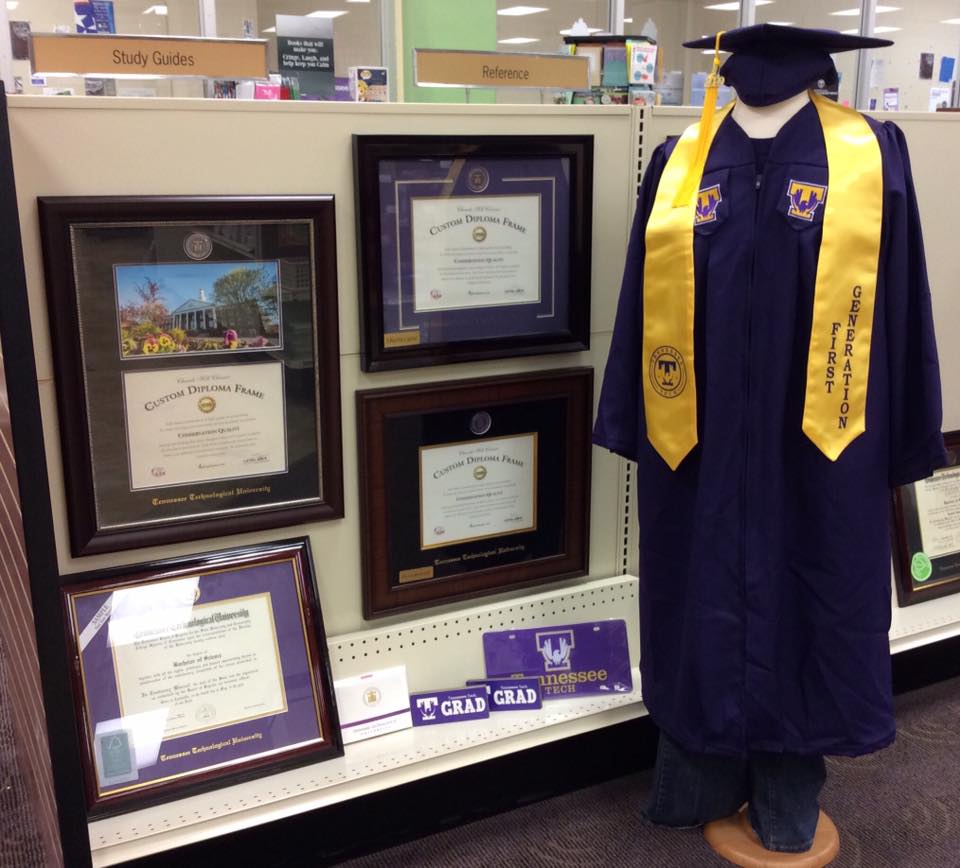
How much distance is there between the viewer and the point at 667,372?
167 centimetres

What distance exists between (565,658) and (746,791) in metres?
→ 0.45

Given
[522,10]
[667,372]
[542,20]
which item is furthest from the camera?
[542,20]

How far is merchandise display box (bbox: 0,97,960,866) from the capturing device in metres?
1.50

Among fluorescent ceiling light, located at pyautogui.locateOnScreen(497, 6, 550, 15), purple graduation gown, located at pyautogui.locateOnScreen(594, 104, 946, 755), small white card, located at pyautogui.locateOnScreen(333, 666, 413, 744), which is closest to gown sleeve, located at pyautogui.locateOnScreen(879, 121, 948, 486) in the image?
purple graduation gown, located at pyautogui.locateOnScreen(594, 104, 946, 755)

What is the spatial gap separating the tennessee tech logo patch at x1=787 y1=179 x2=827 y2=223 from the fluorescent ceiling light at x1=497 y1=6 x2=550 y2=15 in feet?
41.4

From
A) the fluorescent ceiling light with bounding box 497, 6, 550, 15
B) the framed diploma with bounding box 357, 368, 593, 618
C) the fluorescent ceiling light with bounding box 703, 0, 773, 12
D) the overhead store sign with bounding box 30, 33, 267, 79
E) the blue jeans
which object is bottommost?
the blue jeans

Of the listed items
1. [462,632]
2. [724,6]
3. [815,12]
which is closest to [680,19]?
[724,6]

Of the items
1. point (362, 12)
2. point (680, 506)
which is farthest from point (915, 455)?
point (362, 12)

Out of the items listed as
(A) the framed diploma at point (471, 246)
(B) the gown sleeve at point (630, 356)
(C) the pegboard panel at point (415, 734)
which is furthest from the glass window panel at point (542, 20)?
(C) the pegboard panel at point (415, 734)

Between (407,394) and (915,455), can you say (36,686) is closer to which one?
(407,394)

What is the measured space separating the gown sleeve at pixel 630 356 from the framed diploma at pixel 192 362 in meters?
0.51

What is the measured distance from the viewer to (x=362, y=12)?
12.6 m

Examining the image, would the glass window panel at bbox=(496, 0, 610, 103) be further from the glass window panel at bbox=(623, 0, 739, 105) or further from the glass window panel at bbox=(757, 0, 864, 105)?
the glass window panel at bbox=(757, 0, 864, 105)

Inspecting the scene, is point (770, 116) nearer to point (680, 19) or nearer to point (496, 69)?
point (496, 69)
